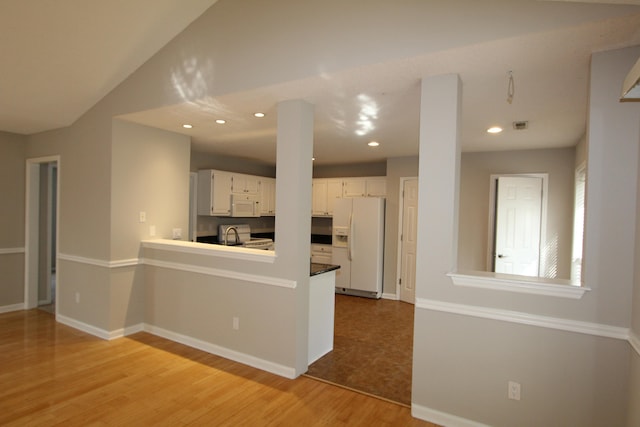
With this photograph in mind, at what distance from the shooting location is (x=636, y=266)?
6.06 ft

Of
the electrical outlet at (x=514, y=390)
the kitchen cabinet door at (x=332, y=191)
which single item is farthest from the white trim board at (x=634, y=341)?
the kitchen cabinet door at (x=332, y=191)

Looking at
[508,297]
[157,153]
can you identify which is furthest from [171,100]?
[508,297]

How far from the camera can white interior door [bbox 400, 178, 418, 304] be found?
18.7 feet

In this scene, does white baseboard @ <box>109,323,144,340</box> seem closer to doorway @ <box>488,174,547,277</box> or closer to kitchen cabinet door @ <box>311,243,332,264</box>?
kitchen cabinet door @ <box>311,243,332,264</box>

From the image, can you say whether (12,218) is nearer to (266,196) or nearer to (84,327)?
(84,327)

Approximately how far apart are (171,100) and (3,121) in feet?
8.49

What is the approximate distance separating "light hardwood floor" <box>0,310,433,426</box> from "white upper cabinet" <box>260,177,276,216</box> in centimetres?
352

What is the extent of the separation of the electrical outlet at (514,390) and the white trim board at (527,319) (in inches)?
15.1

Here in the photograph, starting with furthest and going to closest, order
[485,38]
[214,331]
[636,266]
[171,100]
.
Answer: [214,331] < [171,100] < [485,38] < [636,266]

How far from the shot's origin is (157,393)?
2781 mm

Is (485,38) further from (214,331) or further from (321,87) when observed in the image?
(214,331)

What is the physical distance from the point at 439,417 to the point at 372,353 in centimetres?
125

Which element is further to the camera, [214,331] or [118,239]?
[118,239]

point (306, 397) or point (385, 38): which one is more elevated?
point (385, 38)
